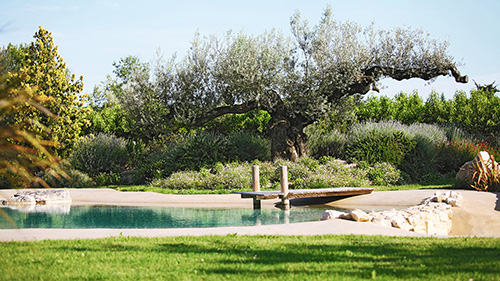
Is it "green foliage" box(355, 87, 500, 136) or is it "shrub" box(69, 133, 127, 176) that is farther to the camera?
"green foliage" box(355, 87, 500, 136)

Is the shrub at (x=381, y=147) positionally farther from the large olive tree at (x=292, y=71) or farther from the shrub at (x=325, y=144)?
the large olive tree at (x=292, y=71)

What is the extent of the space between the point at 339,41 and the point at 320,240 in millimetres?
12868

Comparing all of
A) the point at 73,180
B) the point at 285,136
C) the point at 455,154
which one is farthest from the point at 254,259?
the point at 455,154

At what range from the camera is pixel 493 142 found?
2020cm

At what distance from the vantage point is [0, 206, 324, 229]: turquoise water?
9383mm

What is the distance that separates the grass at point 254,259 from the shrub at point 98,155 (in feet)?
43.2

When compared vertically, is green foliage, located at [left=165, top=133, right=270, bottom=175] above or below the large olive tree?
below

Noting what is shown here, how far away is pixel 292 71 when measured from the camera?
57.8 ft

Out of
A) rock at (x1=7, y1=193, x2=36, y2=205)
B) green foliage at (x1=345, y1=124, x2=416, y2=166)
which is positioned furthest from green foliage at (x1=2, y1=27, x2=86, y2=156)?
green foliage at (x1=345, y1=124, x2=416, y2=166)

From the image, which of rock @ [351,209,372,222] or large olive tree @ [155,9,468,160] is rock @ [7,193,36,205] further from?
rock @ [351,209,372,222]

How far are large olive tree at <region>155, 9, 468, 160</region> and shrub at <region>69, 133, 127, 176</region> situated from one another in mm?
3150

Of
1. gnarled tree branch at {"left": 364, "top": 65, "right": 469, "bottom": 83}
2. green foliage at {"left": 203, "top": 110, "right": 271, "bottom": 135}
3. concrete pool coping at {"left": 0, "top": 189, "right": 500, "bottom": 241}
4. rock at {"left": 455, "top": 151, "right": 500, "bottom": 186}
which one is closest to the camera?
concrete pool coping at {"left": 0, "top": 189, "right": 500, "bottom": 241}

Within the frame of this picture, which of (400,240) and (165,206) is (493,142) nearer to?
(165,206)

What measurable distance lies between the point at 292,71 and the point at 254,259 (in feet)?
44.2
